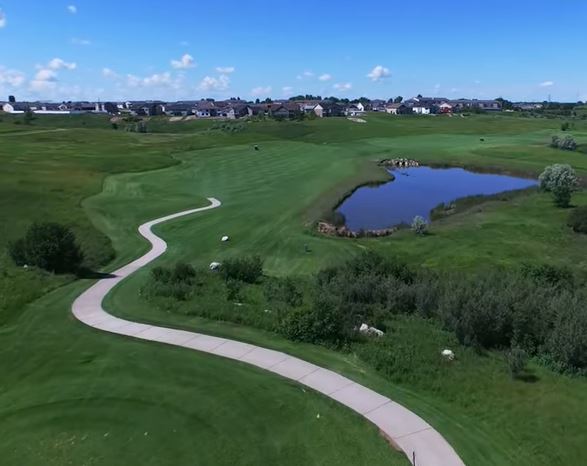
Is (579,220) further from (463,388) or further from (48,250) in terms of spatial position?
(48,250)

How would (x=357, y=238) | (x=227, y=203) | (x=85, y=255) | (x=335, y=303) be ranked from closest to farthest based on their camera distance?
(x=335, y=303) → (x=85, y=255) → (x=357, y=238) → (x=227, y=203)

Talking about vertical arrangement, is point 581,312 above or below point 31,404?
above

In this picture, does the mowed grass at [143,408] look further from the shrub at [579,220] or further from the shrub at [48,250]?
the shrub at [579,220]

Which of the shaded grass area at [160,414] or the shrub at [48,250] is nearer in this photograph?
the shaded grass area at [160,414]

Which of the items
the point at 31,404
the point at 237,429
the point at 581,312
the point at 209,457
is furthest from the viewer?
the point at 581,312

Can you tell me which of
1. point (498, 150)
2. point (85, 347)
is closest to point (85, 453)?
point (85, 347)

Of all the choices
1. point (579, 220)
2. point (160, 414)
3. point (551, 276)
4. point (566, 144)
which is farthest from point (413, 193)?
point (160, 414)

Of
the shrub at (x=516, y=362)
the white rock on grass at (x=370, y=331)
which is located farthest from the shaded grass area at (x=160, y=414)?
the shrub at (x=516, y=362)

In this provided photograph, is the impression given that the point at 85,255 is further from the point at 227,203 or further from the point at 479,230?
the point at 479,230
